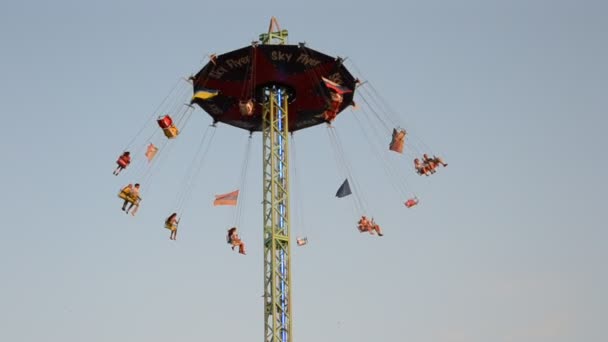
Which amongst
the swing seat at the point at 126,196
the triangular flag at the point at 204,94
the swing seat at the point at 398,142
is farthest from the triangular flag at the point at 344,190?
the swing seat at the point at 126,196

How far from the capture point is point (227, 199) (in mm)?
46125

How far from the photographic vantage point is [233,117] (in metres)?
48.8

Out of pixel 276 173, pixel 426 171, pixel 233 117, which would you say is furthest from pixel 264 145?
pixel 426 171

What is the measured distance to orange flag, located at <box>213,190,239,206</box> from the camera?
46000 millimetres

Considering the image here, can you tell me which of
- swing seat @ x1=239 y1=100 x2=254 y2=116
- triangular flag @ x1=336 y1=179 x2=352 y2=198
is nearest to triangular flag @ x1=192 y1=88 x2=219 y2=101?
swing seat @ x1=239 y1=100 x2=254 y2=116

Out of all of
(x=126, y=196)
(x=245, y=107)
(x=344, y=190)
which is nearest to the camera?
(x=126, y=196)

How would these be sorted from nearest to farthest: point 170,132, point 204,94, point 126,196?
point 126,196, point 170,132, point 204,94

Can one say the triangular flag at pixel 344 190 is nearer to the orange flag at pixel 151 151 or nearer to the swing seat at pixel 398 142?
the swing seat at pixel 398 142

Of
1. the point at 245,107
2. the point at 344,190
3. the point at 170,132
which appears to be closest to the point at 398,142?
the point at 344,190

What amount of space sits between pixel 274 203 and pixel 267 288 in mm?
3958

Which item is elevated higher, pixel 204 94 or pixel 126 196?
pixel 204 94

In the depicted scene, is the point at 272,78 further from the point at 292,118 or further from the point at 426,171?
the point at 426,171

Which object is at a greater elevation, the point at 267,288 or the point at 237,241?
the point at 237,241

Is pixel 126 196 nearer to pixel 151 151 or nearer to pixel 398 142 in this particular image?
pixel 151 151
